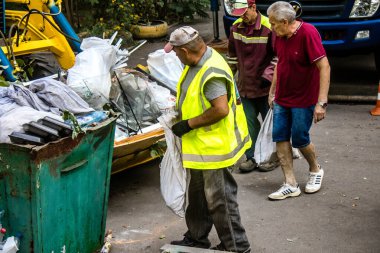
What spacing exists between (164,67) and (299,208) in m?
2.09

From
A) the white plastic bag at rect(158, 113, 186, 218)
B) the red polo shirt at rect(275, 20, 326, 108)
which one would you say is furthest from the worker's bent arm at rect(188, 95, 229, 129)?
the red polo shirt at rect(275, 20, 326, 108)

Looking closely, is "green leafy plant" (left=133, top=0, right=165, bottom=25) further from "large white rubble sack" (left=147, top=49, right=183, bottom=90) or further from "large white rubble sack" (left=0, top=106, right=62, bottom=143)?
"large white rubble sack" (left=0, top=106, right=62, bottom=143)

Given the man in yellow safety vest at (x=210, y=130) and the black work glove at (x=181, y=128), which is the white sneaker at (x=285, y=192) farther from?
the black work glove at (x=181, y=128)

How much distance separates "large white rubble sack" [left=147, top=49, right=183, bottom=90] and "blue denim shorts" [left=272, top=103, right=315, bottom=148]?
1367mm

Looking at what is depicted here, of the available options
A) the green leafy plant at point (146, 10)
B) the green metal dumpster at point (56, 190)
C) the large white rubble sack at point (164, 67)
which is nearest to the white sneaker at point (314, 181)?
the large white rubble sack at point (164, 67)

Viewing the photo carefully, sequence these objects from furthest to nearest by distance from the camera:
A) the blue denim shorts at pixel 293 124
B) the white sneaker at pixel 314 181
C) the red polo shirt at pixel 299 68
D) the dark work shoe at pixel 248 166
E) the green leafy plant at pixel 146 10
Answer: the green leafy plant at pixel 146 10 < the dark work shoe at pixel 248 166 < the white sneaker at pixel 314 181 < the blue denim shorts at pixel 293 124 < the red polo shirt at pixel 299 68

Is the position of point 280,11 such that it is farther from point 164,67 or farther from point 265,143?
point 164,67

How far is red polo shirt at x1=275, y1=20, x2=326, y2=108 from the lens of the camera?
5.76 meters

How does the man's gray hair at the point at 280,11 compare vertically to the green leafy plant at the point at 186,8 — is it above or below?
above

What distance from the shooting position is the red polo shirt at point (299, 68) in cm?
576

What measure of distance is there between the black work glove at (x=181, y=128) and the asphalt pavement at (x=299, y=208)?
110 cm

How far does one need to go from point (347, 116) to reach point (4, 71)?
410 cm

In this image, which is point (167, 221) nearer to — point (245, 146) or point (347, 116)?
point (245, 146)

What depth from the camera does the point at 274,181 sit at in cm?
662
